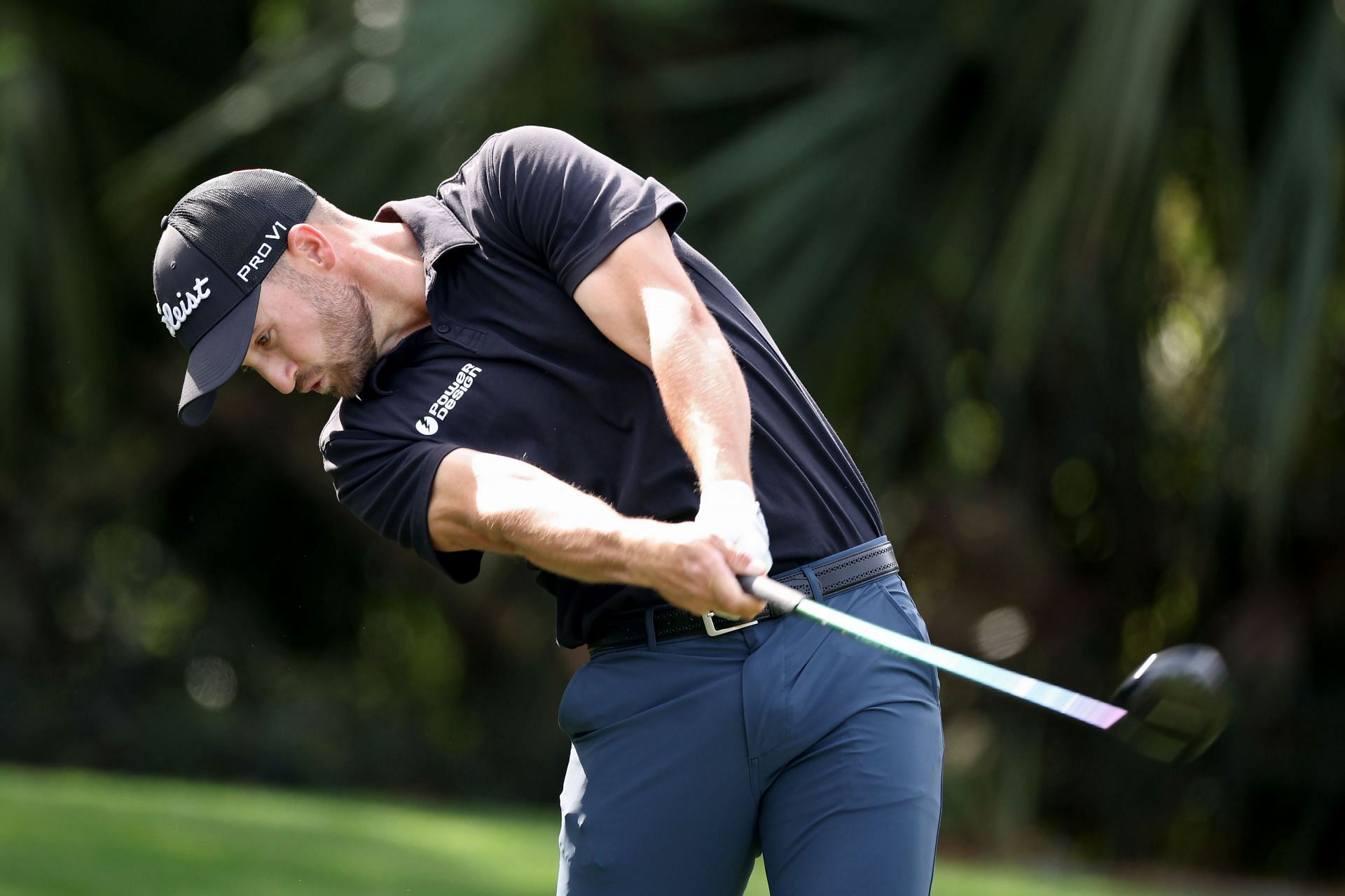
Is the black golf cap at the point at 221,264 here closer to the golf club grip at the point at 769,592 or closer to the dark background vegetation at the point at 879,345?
the golf club grip at the point at 769,592

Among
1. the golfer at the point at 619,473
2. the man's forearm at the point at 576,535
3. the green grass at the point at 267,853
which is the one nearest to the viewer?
the man's forearm at the point at 576,535

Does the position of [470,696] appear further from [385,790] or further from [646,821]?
[646,821]

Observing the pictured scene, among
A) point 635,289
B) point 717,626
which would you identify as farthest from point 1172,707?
point 635,289

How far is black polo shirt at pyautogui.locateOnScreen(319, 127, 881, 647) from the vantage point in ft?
9.02

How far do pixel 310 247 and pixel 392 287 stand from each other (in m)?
0.17

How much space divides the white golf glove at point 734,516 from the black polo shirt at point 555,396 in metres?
0.21

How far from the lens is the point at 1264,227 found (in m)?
7.40

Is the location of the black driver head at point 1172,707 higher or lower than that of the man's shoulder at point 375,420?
lower

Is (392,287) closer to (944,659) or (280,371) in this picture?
(280,371)

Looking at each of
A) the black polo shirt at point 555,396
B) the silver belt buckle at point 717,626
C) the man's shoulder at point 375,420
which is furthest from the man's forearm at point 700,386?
the man's shoulder at point 375,420

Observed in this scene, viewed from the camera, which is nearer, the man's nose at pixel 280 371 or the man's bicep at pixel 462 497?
the man's bicep at pixel 462 497

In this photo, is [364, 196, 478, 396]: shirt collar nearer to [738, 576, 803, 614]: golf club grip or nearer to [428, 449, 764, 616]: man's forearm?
[428, 449, 764, 616]: man's forearm

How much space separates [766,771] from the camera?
2.65 meters

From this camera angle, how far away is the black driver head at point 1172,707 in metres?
2.52
